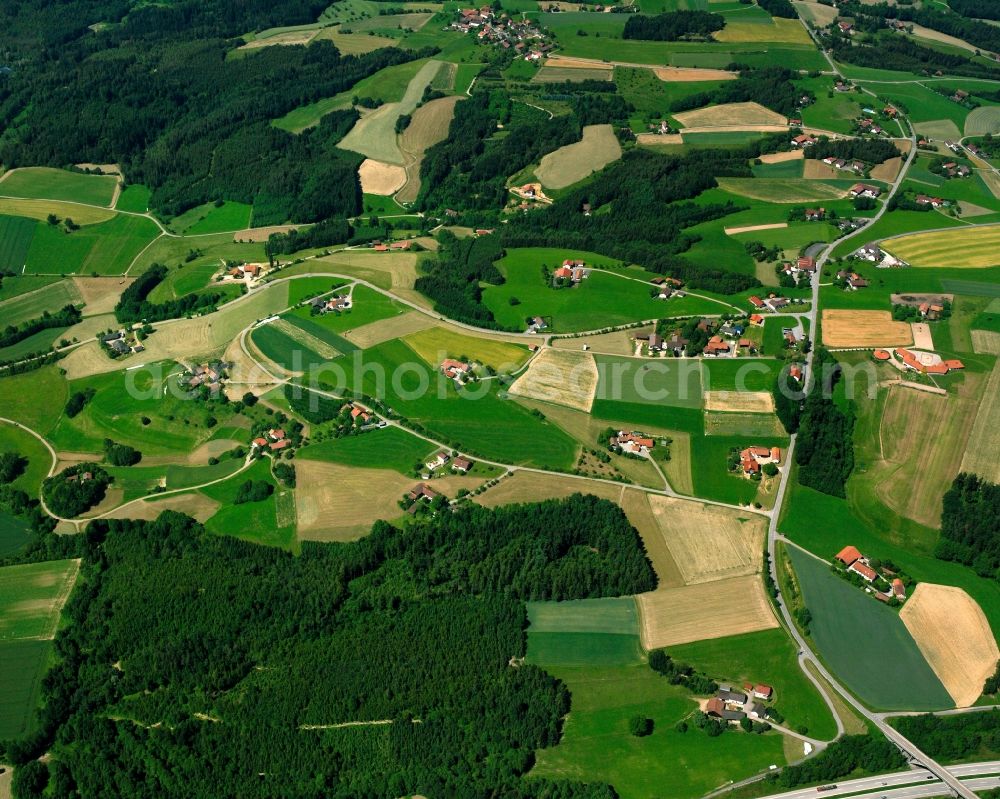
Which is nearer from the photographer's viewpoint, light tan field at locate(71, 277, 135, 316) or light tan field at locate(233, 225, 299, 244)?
light tan field at locate(71, 277, 135, 316)

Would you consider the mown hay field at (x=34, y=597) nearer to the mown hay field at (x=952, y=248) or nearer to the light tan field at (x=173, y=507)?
the light tan field at (x=173, y=507)

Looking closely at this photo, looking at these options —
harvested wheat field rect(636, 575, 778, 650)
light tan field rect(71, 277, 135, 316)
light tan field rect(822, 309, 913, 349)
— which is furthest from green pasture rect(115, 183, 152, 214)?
harvested wheat field rect(636, 575, 778, 650)

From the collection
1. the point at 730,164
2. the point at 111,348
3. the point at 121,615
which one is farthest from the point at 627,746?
the point at 730,164

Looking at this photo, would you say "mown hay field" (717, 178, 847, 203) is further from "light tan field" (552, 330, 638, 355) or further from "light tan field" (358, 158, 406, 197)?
"light tan field" (358, 158, 406, 197)

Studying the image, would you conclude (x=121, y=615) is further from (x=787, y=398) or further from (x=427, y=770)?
(x=787, y=398)

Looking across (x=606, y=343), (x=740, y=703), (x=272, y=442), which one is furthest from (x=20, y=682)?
(x=606, y=343)

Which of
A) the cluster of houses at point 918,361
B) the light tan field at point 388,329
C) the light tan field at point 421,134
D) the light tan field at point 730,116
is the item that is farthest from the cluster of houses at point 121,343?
the light tan field at point 730,116

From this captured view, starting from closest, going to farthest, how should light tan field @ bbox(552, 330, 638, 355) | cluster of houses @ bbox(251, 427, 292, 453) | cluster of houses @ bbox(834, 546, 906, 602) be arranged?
cluster of houses @ bbox(834, 546, 906, 602), cluster of houses @ bbox(251, 427, 292, 453), light tan field @ bbox(552, 330, 638, 355)
